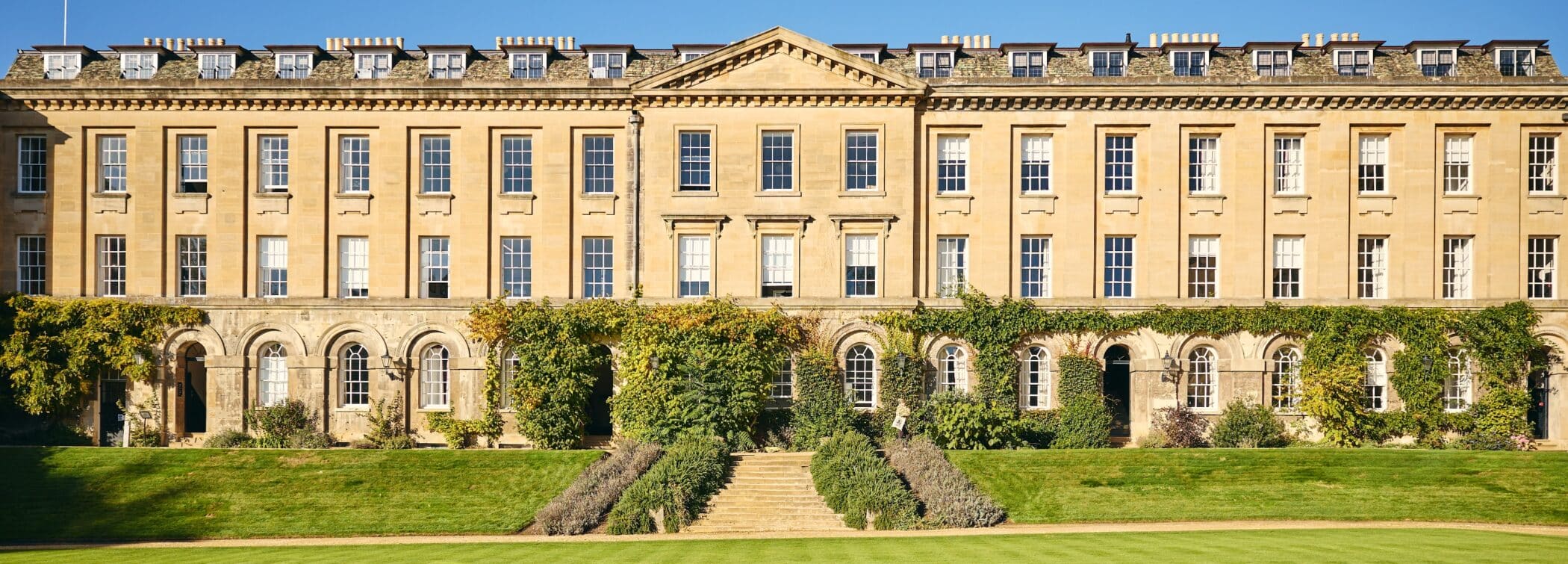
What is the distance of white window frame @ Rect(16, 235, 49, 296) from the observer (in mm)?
33000

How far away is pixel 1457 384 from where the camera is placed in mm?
32312

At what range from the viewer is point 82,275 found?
1294 inches

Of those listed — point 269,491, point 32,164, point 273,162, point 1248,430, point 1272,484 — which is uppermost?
point 273,162

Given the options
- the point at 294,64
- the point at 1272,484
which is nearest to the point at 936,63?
the point at 1272,484

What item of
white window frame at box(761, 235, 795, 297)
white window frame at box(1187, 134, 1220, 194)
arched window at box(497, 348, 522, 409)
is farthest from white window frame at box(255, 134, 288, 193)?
white window frame at box(1187, 134, 1220, 194)

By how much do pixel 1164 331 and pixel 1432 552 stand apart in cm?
1447

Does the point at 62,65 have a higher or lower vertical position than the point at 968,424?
higher

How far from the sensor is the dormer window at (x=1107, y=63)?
3384 cm

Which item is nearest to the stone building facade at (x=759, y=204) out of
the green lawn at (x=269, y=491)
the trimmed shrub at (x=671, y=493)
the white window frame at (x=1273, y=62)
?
the white window frame at (x=1273, y=62)

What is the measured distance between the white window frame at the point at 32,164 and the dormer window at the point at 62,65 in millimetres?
2175

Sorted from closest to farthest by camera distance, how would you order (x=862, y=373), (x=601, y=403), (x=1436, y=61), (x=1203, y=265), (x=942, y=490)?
(x=942, y=490) → (x=862, y=373) → (x=1203, y=265) → (x=1436, y=61) → (x=601, y=403)

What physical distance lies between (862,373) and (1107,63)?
11958mm

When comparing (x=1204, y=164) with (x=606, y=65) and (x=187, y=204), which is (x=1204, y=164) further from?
(x=187, y=204)

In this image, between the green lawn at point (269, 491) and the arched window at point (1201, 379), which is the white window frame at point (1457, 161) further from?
the green lawn at point (269, 491)
